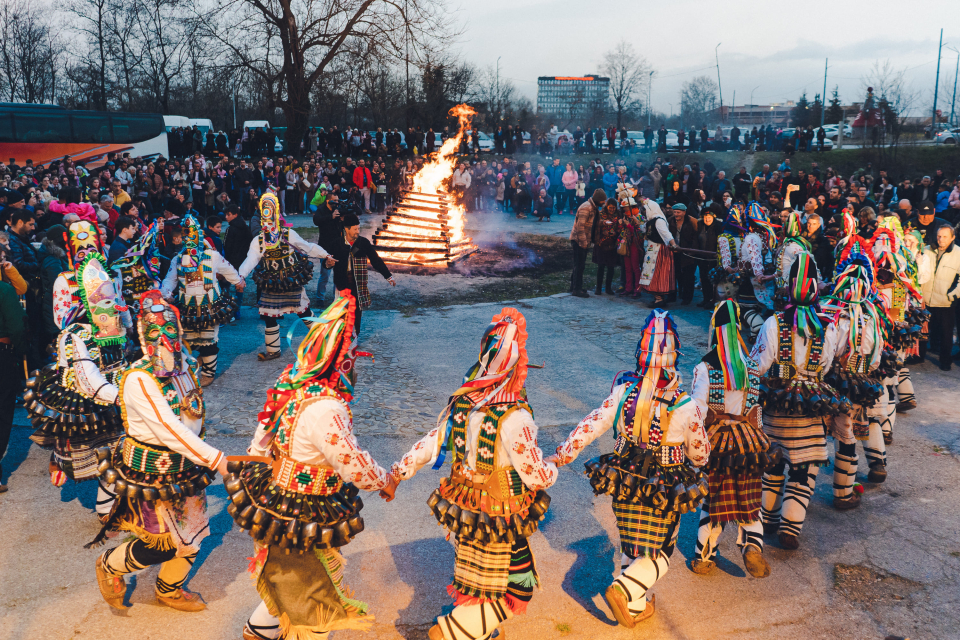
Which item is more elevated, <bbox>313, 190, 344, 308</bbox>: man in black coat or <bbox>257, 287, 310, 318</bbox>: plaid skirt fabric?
<bbox>313, 190, 344, 308</bbox>: man in black coat

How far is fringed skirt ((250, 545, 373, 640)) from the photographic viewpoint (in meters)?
3.48

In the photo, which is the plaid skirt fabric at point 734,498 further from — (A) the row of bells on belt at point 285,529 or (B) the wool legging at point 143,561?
(B) the wool legging at point 143,561

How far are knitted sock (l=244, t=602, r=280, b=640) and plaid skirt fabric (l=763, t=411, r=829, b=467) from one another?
3572 mm

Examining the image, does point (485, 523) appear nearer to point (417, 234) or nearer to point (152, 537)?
point (152, 537)

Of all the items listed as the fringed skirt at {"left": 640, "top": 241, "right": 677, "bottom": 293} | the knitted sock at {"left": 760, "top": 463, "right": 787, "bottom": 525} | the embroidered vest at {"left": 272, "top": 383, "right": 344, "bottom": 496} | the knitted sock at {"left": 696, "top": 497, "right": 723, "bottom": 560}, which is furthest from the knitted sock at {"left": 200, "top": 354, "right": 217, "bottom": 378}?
the fringed skirt at {"left": 640, "top": 241, "right": 677, "bottom": 293}

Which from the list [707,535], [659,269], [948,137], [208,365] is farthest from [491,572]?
[948,137]

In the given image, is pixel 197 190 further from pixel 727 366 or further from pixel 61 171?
pixel 727 366

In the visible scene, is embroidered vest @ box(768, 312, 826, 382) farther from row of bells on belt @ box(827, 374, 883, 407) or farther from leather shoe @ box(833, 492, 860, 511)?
leather shoe @ box(833, 492, 860, 511)

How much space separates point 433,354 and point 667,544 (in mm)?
5705

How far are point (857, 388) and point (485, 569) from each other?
139 inches

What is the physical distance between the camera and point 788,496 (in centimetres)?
521

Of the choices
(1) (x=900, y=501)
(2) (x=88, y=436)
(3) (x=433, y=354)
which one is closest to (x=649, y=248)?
(3) (x=433, y=354)

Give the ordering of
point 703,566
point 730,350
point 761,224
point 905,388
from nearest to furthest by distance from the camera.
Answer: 1. point 730,350
2. point 703,566
3. point 905,388
4. point 761,224

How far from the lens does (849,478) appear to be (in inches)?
222
